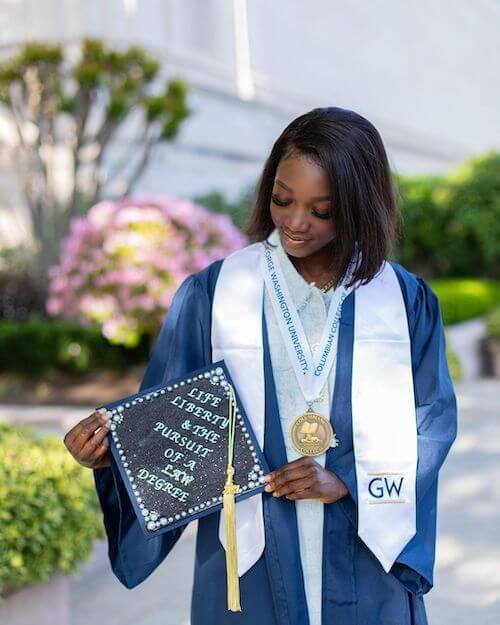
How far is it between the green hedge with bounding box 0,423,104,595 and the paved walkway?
22.4 inches

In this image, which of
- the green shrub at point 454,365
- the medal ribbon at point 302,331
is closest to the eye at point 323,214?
the medal ribbon at point 302,331

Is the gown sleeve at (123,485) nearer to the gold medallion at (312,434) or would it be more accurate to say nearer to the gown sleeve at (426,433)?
the gold medallion at (312,434)

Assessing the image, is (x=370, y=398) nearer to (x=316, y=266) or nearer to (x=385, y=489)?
(x=385, y=489)

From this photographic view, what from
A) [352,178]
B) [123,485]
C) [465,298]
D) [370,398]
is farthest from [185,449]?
[465,298]

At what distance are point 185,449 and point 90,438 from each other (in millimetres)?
197

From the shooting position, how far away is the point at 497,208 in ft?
44.0

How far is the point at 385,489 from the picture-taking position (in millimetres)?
2014

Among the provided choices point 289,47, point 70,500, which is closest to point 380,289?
point 70,500

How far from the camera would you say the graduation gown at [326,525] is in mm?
2014

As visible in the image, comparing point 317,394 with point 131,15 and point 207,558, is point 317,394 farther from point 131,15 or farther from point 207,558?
point 131,15

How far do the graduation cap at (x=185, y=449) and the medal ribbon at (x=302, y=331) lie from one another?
0.47 feet

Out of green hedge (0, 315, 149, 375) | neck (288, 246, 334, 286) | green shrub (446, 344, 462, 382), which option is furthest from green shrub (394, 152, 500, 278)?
neck (288, 246, 334, 286)

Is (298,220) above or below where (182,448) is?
above

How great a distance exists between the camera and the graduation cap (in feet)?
6.56
